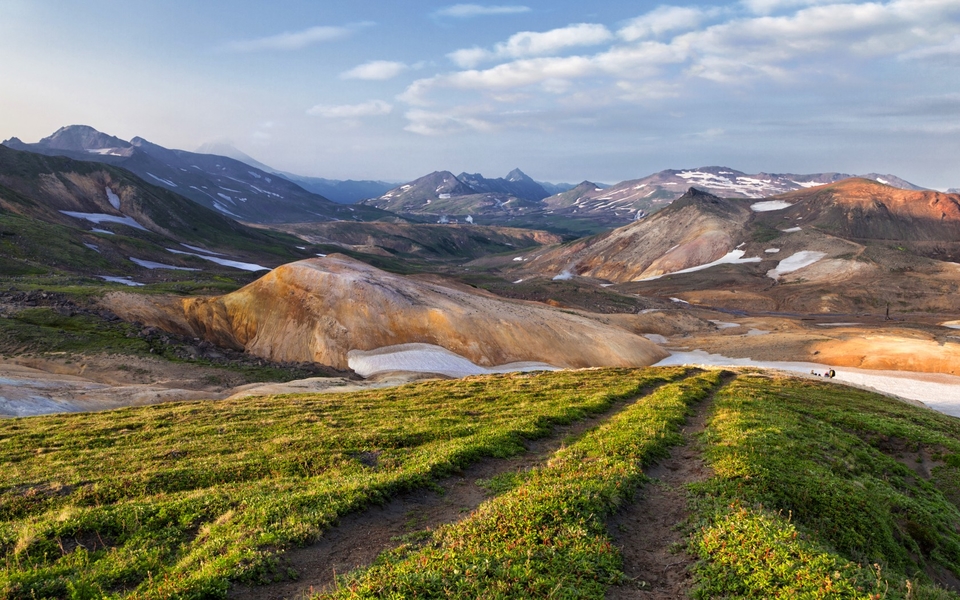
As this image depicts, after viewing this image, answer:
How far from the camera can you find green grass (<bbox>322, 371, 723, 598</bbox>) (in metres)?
9.40

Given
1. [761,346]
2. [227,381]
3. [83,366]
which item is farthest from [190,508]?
[761,346]

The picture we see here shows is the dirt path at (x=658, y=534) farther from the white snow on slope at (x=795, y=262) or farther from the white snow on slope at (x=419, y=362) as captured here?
the white snow on slope at (x=795, y=262)

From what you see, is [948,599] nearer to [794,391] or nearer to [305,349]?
[794,391]

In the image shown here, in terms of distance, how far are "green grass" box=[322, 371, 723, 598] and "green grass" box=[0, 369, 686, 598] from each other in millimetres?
3065

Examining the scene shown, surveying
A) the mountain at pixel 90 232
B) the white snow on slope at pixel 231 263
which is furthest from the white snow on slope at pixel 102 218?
the white snow on slope at pixel 231 263

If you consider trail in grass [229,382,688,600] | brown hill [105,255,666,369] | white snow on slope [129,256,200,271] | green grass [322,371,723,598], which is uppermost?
white snow on slope [129,256,200,271]

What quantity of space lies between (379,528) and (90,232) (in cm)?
16195

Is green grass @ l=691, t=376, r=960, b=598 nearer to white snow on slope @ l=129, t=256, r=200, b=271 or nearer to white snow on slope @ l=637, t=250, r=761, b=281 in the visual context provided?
white snow on slope @ l=129, t=256, r=200, b=271

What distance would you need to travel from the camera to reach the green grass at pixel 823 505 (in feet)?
33.7

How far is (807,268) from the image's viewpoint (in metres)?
169

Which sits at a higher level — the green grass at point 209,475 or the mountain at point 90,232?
the mountain at point 90,232

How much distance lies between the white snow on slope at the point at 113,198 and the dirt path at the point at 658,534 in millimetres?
228768

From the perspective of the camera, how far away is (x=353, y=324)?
67.2 metres

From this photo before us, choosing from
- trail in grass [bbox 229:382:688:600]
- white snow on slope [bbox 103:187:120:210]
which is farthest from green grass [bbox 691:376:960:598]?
white snow on slope [bbox 103:187:120:210]
